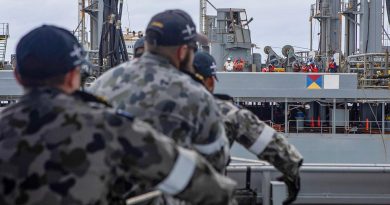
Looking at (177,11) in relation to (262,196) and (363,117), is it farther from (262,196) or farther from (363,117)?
(363,117)

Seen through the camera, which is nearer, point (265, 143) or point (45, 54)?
point (45, 54)

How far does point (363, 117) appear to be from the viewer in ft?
70.9

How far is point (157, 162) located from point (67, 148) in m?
0.27

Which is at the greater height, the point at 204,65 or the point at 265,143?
the point at 204,65

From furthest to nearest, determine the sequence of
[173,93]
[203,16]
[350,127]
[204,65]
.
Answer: [203,16]
[350,127]
[204,65]
[173,93]

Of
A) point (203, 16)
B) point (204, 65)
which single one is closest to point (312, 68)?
point (203, 16)

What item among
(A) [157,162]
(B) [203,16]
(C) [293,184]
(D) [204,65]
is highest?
(B) [203,16]

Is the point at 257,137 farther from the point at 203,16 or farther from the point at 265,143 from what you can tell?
the point at 203,16

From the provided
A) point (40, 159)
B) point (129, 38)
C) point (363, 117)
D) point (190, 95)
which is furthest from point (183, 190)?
point (129, 38)

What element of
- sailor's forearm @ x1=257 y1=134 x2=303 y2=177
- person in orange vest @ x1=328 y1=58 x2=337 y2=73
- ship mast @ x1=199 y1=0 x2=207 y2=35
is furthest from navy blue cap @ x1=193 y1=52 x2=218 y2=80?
ship mast @ x1=199 y1=0 x2=207 y2=35

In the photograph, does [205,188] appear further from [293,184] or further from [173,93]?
[293,184]

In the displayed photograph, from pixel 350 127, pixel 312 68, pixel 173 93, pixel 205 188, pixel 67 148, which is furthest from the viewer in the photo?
pixel 312 68

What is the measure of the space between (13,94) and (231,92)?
5907 millimetres

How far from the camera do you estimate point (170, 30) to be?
2902 mm
